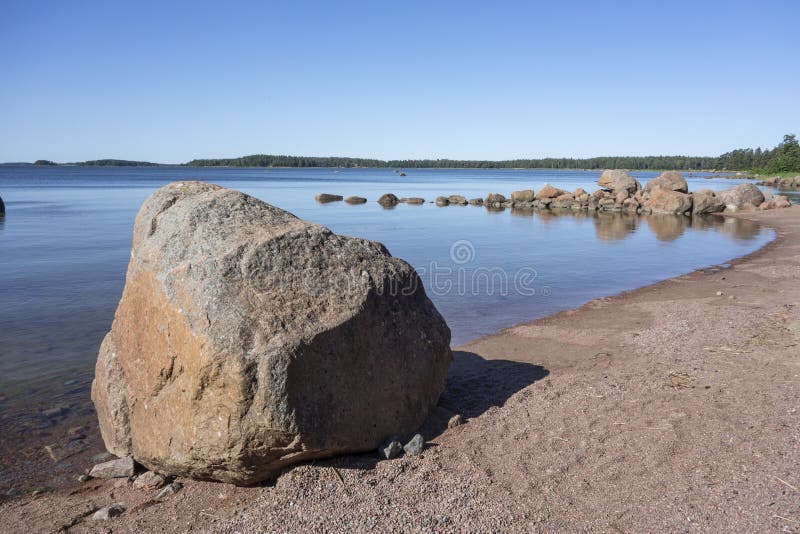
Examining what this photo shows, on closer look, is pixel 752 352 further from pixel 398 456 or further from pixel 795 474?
pixel 398 456

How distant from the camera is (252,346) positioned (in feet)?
17.7

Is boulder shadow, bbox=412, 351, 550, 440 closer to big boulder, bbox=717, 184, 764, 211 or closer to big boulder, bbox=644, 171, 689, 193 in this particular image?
big boulder, bbox=717, 184, 764, 211

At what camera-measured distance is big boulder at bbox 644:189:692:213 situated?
50.2m

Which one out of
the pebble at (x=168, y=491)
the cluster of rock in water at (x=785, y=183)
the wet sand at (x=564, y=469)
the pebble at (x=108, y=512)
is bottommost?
the pebble at (x=108, y=512)

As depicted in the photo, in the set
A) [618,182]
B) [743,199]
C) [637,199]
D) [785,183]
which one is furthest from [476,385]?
[785,183]

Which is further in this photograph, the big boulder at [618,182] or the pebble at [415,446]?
the big boulder at [618,182]

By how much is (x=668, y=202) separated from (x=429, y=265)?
36692 mm

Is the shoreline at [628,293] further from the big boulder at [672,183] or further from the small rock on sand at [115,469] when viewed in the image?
the big boulder at [672,183]

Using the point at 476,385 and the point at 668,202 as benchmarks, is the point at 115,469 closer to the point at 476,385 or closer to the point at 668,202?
the point at 476,385

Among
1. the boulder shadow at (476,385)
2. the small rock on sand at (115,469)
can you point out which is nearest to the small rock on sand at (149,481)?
the small rock on sand at (115,469)

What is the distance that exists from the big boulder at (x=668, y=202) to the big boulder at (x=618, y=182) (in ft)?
16.7

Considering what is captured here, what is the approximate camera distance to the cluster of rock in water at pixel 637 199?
165 ft

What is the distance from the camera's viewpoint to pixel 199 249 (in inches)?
236

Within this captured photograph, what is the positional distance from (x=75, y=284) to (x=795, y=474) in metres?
18.7
